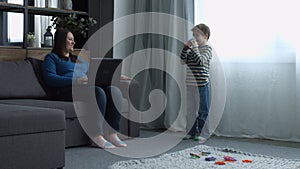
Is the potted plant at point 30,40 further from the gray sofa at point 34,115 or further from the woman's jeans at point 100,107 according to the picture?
the woman's jeans at point 100,107

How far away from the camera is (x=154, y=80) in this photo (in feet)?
16.1

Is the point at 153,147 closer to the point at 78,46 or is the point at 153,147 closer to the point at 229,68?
the point at 229,68

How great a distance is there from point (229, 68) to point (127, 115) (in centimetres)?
103

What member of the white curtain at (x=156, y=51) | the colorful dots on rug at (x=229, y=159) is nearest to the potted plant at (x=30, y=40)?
the white curtain at (x=156, y=51)

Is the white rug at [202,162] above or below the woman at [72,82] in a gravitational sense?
below

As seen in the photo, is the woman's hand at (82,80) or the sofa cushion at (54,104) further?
the woman's hand at (82,80)

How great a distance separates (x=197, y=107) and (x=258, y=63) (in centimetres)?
66

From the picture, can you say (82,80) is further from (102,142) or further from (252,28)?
(252,28)

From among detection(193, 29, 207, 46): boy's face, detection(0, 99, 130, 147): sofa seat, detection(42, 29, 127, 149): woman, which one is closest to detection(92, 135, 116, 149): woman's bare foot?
detection(42, 29, 127, 149): woman

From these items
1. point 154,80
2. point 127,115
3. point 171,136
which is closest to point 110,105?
point 127,115

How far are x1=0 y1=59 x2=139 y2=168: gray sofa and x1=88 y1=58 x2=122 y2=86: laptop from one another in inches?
10.8

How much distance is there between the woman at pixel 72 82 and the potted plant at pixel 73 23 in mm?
719

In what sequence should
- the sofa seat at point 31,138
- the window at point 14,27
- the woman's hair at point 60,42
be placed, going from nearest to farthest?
the sofa seat at point 31,138 → the woman's hair at point 60,42 → the window at point 14,27

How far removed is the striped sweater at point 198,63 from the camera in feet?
13.7
